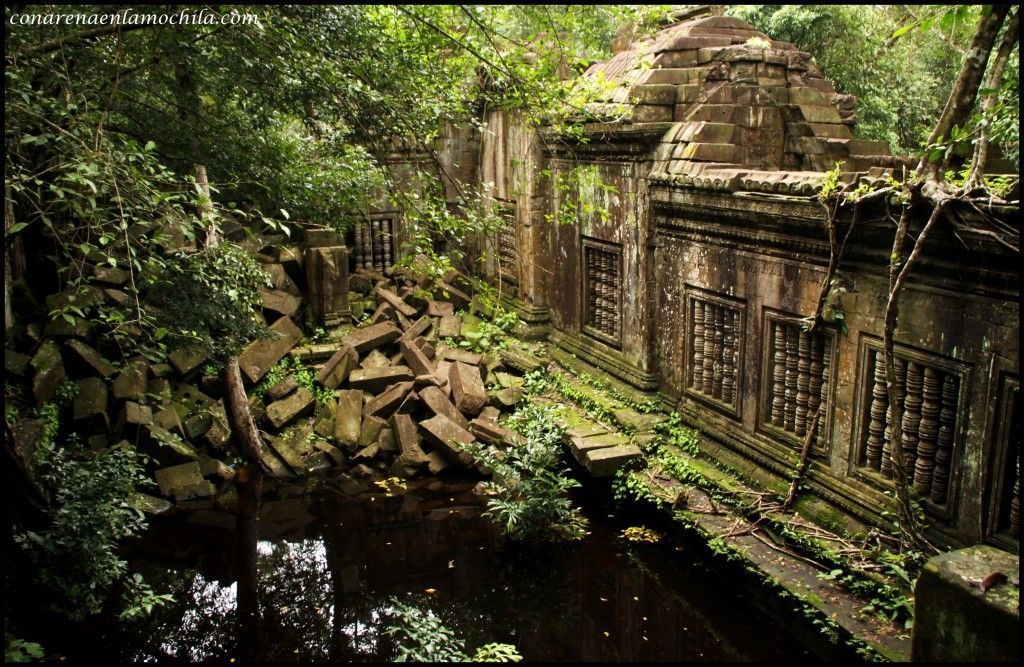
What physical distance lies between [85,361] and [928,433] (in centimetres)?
826

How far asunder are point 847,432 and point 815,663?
1875 millimetres

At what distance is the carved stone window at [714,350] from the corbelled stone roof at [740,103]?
59.6 inches

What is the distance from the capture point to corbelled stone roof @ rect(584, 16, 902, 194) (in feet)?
27.0

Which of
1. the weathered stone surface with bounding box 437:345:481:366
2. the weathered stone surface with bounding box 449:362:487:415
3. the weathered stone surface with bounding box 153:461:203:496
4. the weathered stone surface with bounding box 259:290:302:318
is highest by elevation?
the weathered stone surface with bounding box 259:290:302:318

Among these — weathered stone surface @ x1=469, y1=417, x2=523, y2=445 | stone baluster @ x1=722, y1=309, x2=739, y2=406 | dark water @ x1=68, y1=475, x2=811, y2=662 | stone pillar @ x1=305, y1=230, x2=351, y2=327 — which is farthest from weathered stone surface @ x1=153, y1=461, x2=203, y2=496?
stone baluster @ x1=722, y1=309, x2=739, y2=406

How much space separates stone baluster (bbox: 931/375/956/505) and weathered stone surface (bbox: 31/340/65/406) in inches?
328

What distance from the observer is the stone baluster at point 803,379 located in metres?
6.65

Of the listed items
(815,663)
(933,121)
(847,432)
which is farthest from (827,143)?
(933,121)

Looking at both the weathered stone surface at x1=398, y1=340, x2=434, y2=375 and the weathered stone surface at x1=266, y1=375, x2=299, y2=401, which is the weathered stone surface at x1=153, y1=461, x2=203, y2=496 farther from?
the weathered stone surface at x1=398, y1=340, x2=434, y2=375

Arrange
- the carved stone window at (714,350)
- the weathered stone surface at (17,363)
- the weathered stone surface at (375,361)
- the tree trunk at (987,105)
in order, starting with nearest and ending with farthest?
the tree trunk at (987,105) < the carved stone window at (714,350) < the weathered stone surface at (17,363) < the weathered stone surface at (375,361)

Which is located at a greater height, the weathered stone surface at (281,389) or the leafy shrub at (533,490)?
the weathered stone surface at (281,389)

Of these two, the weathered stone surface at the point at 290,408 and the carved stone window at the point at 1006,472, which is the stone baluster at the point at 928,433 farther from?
the weathered stone surface at the point at 290,408

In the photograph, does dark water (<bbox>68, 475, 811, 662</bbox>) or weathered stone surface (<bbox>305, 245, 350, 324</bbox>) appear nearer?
dark water (<bbox>68, 475, 811, 662</bbox>)

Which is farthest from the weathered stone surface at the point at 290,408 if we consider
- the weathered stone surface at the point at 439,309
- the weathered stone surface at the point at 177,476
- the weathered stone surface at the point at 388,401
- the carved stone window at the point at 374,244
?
the carved stone window at the point at 374,244
